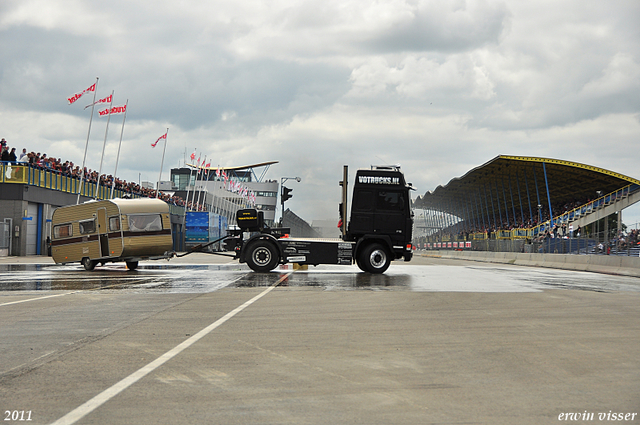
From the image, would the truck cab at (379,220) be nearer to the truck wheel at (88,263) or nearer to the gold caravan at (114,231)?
the gold caravan at (114,231)

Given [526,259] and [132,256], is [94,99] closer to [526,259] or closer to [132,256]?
[132,256]

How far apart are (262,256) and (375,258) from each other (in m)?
3.72

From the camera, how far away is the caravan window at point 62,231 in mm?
24242

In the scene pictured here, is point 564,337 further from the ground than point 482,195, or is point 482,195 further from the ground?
point 482,195

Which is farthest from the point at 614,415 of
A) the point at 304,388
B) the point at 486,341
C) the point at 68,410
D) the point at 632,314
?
the point at 632,314

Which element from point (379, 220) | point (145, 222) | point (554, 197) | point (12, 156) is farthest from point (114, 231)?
point (554, 197)

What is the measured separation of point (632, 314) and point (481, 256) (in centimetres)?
4076

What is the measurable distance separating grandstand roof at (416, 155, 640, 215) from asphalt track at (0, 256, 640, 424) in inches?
1967

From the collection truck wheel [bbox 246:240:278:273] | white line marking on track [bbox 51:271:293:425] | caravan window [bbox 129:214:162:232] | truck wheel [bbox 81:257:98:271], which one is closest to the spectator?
truck wheel [bbox 81:257:98:271]

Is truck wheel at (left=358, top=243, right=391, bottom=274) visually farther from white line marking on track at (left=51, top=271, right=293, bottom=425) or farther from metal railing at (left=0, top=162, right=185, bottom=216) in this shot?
metal railing at (left=0, top=162, right=185, bottom=216)

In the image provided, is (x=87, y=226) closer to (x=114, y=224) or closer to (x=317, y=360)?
(x=114, y=224)

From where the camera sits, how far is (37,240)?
41438mm

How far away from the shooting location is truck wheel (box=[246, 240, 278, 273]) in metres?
21.1

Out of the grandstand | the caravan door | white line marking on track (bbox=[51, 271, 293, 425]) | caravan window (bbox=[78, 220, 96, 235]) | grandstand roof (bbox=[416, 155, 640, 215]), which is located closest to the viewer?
white line marking on track (bbox=[51, 271, 293, 425])
